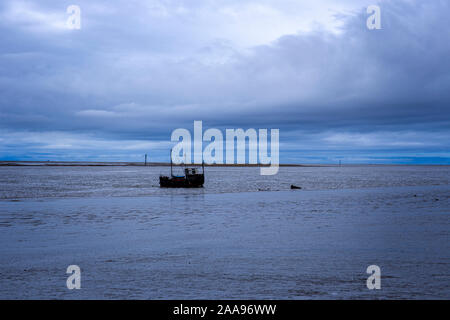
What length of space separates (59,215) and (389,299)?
2669 cm

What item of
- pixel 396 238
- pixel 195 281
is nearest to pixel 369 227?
pixel 396 238

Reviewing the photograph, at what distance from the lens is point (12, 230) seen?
23.2 meters

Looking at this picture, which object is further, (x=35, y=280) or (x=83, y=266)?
(x=83, y=266)

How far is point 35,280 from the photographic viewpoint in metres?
12.3

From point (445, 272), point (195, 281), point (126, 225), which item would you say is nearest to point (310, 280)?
point (195, 281)

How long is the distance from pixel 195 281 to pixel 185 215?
63.9ft

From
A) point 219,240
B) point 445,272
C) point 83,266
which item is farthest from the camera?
point 219,240

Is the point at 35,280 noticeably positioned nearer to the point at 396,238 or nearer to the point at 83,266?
the point at 83,266

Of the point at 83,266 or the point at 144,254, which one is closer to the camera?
the point at 83,266
